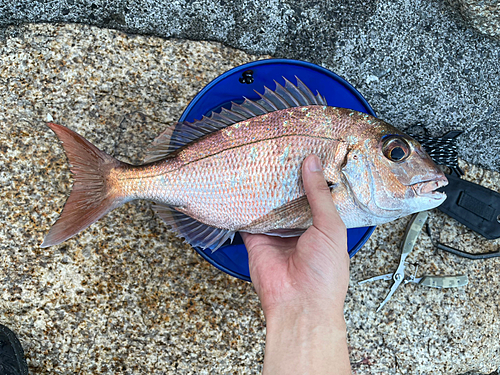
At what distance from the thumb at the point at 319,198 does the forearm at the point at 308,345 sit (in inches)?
10.3

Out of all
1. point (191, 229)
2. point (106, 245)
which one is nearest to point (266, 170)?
point (191, 229)

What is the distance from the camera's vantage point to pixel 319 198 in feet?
3.40

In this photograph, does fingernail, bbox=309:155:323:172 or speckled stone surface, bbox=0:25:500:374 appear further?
speckled stone surface, bbox=0:25:500:374

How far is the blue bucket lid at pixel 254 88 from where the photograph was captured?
1.37 meters

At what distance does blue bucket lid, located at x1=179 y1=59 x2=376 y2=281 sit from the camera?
1374mm

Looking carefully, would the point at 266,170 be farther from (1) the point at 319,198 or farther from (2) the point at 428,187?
(2) the point at 428,187

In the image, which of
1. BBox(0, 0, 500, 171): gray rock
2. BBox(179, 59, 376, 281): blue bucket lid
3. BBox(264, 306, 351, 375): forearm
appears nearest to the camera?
BBox(264, 306, 351, 375): forearm

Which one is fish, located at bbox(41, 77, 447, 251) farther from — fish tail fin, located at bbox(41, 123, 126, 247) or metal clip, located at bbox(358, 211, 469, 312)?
metal clip, located at bbox(358, 211, 469, 312)

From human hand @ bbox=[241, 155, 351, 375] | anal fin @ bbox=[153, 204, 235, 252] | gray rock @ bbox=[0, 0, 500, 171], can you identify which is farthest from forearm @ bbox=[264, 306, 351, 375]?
gray rock @ bbox=[0, 0, 500, 171]

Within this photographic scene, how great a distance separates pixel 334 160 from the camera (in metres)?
Result: 1.08

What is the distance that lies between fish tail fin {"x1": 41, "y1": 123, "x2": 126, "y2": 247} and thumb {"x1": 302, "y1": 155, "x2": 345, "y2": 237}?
0.62 meters

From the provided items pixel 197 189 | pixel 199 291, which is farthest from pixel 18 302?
pixel 197 189

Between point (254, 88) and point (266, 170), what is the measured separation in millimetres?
468

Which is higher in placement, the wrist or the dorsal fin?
the dorsal fin
